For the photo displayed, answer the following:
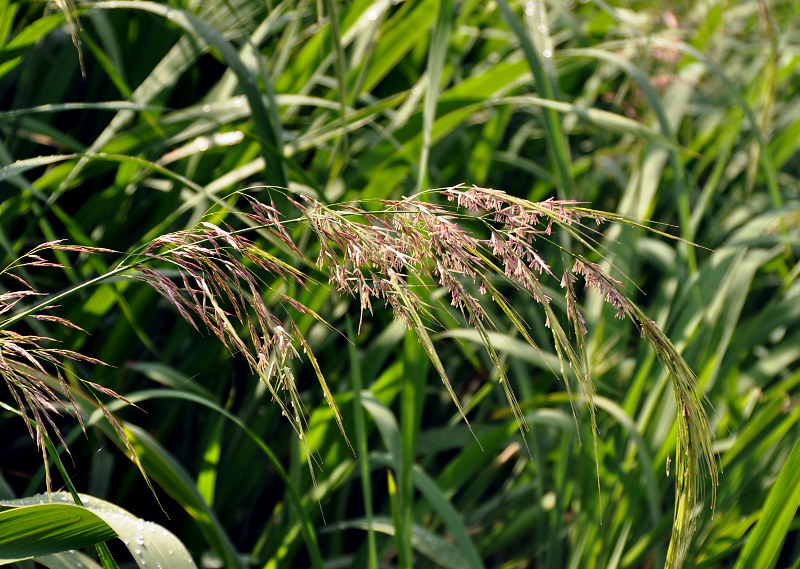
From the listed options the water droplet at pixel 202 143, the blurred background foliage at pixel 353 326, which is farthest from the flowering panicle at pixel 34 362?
the water droplet at pixel 202 143

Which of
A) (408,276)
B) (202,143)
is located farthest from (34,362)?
(202,143)

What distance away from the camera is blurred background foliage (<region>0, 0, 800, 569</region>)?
778 mm

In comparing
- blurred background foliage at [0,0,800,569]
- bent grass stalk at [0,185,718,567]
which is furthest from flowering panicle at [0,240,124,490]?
blurred background foliage at [0,0,800,569]

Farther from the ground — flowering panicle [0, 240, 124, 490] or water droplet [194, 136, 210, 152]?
water droplet [194, 136, 210, 152]

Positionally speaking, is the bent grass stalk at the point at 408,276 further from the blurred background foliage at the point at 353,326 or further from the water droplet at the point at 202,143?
the water droplet at the point at 202,143

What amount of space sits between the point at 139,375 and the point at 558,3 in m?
0.82

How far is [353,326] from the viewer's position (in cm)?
100

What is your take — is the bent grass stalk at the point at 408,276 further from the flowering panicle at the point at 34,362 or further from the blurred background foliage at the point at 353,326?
the blurred background foliage at the point at 353,326

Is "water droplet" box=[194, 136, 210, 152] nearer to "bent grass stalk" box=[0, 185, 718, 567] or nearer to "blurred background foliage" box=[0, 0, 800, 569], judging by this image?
"blurred background foliage" box=[0, 0, 800, 569]

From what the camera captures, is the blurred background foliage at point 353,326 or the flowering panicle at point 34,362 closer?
A: the flowering panicle at point 34,362

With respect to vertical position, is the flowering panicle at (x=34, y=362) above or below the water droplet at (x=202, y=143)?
below

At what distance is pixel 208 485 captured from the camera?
2.60ft

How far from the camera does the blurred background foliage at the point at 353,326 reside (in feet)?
2.55

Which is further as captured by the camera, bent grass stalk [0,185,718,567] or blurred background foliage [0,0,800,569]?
blurred background foliage [0,0,800,569]
